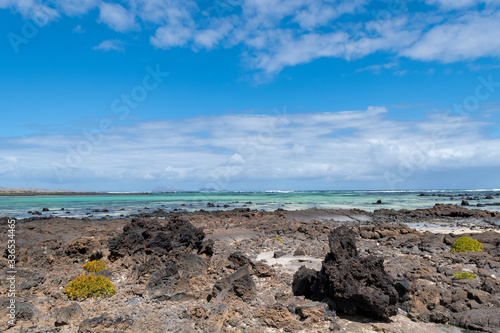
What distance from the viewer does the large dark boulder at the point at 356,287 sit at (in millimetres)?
7453

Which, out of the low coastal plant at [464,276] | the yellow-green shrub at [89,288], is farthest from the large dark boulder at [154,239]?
the low coastal plant at [464,276]

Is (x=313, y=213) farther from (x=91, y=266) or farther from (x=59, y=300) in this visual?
(x=59, y=300)

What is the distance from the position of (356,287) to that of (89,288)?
6685 millimetres

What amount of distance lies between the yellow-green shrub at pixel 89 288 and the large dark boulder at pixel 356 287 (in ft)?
17.6

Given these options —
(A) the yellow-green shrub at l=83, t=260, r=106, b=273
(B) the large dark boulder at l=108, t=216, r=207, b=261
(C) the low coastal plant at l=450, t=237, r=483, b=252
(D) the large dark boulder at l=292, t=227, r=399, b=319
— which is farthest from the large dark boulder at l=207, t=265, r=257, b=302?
(C) the low coastal plant at l=450, t=237, r=483, b=252

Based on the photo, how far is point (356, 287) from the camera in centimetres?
760

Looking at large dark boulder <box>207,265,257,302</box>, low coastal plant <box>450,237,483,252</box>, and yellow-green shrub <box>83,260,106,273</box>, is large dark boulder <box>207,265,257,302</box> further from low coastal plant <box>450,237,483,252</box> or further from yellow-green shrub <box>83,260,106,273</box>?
low coastal plant <box>450,237,483,252</box>

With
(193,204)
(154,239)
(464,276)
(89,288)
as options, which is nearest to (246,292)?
(89,288)

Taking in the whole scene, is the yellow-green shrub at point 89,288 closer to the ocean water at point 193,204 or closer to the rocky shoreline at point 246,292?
the rocky shoreline at point 246,292

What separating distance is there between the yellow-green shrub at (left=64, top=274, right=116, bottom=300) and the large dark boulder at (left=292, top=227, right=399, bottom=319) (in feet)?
17.6

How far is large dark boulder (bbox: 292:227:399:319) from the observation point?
7453mm

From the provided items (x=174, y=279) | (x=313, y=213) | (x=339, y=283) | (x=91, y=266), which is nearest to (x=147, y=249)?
(x=91, y=266)

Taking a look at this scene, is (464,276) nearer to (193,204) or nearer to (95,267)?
(95,267)

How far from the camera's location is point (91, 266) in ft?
38.7
